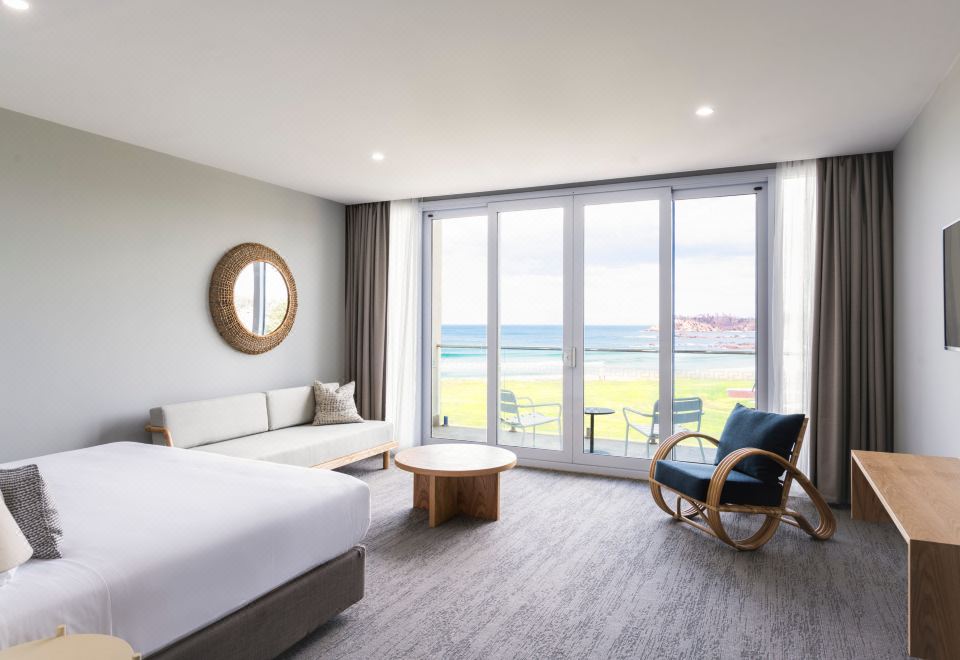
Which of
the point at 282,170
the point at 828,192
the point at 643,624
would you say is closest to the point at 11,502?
the point at 643,624

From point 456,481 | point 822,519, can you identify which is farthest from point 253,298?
point 822,519

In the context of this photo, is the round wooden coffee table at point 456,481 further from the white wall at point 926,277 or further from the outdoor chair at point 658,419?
the white wall at point 926,277

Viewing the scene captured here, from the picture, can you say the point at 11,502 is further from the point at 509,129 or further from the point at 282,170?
the point at 282,170

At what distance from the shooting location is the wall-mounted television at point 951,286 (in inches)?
106

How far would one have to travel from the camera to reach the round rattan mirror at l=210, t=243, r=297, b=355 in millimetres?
4855

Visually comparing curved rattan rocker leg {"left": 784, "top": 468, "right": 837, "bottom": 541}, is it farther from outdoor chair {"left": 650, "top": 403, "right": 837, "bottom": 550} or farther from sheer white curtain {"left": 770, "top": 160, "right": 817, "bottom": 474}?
sheer white curtain {"left": 770, "top": 160, "right": 817, "bottom": 474}

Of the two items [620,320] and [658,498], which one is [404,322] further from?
[658,498]

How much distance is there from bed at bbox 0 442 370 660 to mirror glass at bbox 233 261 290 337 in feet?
7.18

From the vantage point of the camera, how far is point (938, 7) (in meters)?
2.31

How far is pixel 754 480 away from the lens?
11.4 ft

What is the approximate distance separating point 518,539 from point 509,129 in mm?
2600

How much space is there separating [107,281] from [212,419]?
122 centimetres

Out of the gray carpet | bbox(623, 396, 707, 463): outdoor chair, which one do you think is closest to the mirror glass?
the gray carpet

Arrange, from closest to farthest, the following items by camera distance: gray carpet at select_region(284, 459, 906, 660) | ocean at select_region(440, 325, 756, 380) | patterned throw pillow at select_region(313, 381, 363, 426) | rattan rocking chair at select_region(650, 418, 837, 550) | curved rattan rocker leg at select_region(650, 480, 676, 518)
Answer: gray carpet at select_region(284, 459, 906, 660) < rattan rocking chair at select_region(650, 418, 837, 550) < curved rattan rocker leg at select_region(650, 480, 676, 518) < ocean at select_region(440, 325, 756, 380) < patterned throw pillow at select_region(313, 381, 363, 426)
